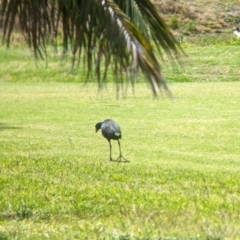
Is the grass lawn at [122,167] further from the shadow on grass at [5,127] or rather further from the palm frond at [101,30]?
the palm frond at [101,30]

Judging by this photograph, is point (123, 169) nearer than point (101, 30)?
No

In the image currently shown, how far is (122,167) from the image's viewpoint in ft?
32.1

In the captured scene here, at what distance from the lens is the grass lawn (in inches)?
251

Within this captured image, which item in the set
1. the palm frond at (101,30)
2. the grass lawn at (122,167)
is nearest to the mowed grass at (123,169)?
the grass lawn at (122,167)

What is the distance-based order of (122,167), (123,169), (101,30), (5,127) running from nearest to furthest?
1. (101,30)
2. (123,169)
3. (122,167)
4. (5,127)

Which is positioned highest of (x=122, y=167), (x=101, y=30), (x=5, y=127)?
(x=101, y=30)

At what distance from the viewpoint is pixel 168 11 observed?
1137 inches

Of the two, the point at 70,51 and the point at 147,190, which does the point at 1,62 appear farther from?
the point at 70,51

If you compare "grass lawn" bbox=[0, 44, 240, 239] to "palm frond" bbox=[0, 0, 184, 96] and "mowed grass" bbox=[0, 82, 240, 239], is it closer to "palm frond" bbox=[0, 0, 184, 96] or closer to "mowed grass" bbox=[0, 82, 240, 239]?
"mowed grass" bbox=[0, 82, 240, 239]

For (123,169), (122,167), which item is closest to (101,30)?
(123,169)

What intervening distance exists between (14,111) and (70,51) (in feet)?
34.1

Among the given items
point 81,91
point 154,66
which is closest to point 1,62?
point 81,91

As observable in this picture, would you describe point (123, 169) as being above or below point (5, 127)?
above

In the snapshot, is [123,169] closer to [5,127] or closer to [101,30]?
[5,127]
